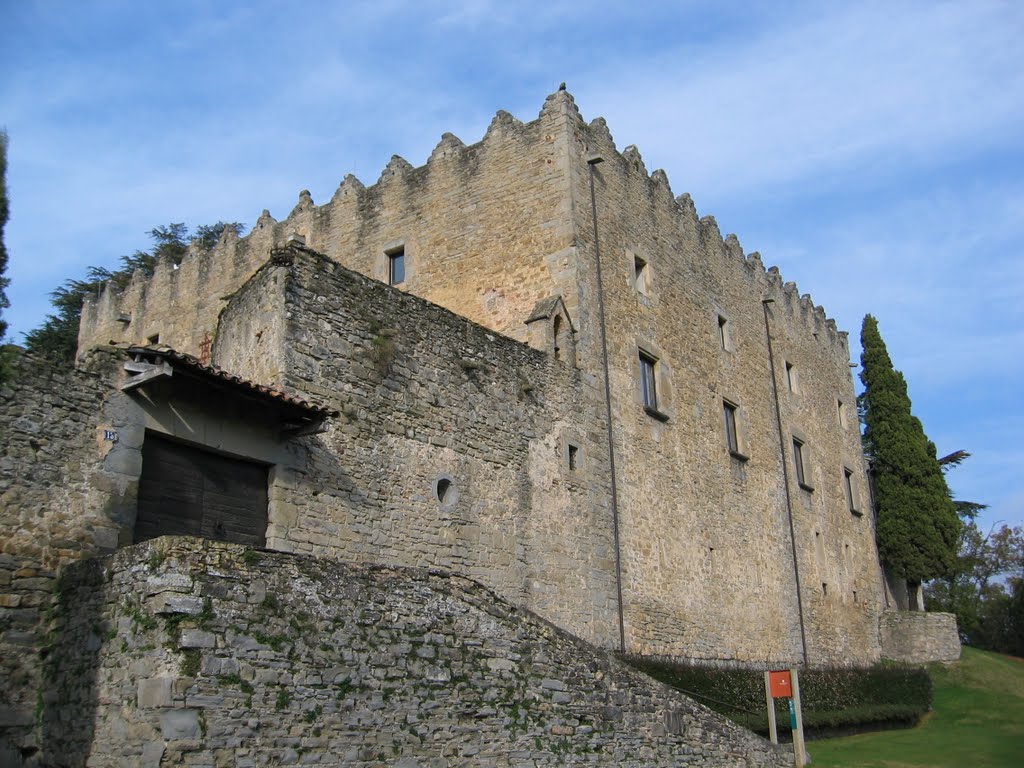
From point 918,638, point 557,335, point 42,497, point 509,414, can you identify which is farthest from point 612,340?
point 918,638

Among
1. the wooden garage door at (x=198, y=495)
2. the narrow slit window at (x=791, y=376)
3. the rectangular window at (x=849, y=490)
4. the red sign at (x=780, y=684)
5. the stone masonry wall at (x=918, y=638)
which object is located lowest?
the red sign at (x=780, y=684)

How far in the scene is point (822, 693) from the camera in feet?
74.5

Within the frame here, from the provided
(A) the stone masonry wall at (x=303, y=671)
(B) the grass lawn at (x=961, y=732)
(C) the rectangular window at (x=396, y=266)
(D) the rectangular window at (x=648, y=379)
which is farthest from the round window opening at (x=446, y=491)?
(C) the rectangular window at (x=396, y=266)

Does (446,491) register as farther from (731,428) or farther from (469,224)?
(731,428)

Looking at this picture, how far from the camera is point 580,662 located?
11.9 metres

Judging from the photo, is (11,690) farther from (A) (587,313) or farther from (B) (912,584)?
(B) (912,584)

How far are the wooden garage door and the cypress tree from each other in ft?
87.1

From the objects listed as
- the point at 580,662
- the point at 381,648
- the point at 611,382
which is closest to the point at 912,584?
the point at 611,382

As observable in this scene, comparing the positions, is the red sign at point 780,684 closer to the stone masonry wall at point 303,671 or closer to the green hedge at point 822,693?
the green hedge at point 822,693

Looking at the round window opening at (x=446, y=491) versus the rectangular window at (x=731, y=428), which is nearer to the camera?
the round window opening at (x=446, y=491)

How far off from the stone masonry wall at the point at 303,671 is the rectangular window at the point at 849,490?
21.4 m

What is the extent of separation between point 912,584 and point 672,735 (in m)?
25.1

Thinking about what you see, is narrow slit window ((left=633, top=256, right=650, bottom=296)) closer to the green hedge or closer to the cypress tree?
the green hedge

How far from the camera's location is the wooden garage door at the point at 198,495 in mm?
11445
